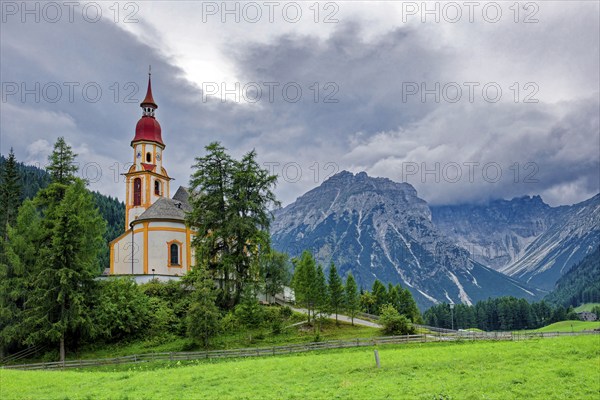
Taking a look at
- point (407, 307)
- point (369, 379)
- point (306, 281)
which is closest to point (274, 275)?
point (306, 281)

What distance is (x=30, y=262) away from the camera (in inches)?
1537

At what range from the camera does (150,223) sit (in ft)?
184

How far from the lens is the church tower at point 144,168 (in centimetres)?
6375

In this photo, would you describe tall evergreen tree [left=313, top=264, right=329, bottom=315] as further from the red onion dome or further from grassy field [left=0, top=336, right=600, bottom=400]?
the red onion dome

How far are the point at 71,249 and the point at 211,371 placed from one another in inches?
671

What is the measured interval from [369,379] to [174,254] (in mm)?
38127

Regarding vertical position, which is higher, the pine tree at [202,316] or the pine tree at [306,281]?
the pine tree at [306,281]

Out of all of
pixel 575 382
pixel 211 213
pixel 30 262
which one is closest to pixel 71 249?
pixel 30 262

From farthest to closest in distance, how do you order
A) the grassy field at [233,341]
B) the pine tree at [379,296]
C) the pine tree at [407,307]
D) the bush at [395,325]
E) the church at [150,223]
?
1. the pine tree at [379,296]
2. the pine tree at [407,307]
3. the church at [150,223]
4. the bush at [395,325]
5. the grassy field at [233,341]

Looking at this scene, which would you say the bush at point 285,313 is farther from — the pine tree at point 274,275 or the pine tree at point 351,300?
the pine tree at point 351,300

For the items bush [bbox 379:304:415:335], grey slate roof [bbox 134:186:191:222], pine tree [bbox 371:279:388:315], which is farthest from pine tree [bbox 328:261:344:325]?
pine tree [bbox 371:279:388:315]

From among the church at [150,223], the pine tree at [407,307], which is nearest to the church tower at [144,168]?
the church at [150,223]

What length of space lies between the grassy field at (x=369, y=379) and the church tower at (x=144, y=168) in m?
37.2

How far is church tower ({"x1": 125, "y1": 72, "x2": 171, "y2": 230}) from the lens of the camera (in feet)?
209
